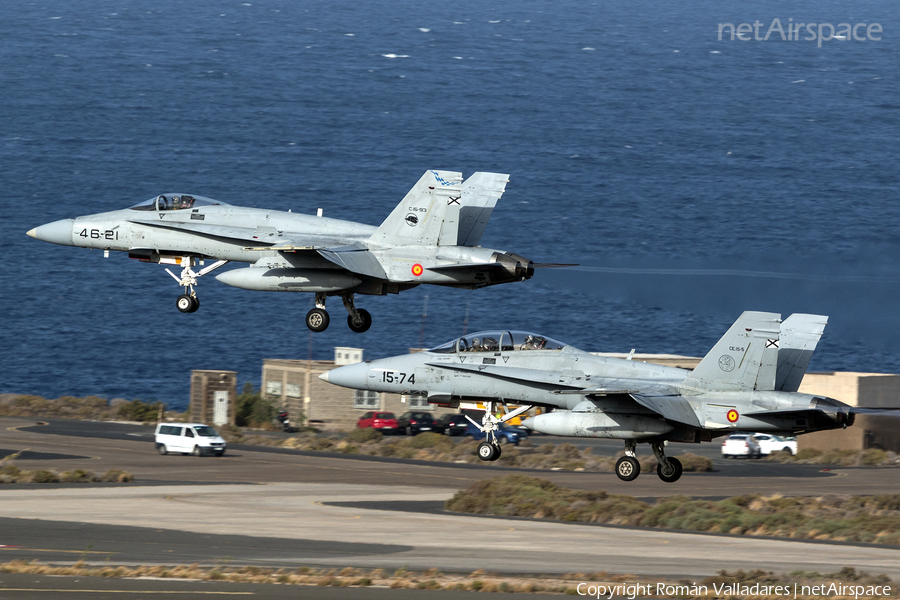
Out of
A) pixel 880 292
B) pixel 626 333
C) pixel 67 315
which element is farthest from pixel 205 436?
pixel 67 315

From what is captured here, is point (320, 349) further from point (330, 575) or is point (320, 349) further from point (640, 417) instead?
point (640, 417)

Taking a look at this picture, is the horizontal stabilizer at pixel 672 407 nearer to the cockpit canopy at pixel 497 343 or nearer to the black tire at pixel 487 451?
the cockpit canopy at pixel 497 343

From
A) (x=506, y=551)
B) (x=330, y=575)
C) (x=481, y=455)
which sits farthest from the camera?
(x=506, y=551)

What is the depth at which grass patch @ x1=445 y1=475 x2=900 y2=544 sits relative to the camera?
76.8 meters

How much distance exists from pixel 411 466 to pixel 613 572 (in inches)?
1747

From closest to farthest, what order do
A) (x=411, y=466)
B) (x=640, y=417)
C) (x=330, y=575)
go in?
(x=640, y=417)
(x=330, y=575)
(x=411, y=466)

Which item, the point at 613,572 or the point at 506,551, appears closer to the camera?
the point at 613,572

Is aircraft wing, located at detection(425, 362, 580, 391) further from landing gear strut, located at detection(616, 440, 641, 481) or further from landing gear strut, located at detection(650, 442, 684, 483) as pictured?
landing gear strut, located at detection(650, 442, 684, 483)

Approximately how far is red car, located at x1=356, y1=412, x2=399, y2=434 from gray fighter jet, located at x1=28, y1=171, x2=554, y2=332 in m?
75.7

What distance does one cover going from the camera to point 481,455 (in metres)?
42.1

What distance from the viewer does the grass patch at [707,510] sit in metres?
76.8

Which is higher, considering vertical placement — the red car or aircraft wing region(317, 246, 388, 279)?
aircraft wing region(317, 246, 388, 279)

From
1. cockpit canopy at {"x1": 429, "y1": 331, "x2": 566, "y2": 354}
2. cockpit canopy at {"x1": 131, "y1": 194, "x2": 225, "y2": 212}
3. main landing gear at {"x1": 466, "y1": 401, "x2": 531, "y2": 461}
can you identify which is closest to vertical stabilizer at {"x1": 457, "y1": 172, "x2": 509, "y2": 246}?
cockpit canopy at {"x1": 429, "y1": 331, "x2": 566, "y2": 354}

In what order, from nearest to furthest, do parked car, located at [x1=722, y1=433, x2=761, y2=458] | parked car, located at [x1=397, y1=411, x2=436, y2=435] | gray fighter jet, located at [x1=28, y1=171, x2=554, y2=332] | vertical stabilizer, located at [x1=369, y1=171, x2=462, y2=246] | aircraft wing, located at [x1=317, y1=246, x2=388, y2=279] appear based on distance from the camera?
1. gray fighter jet, located at [x1=28, y1=171, x2=554, y2=332]
2. aircraft wing, located at [x1=317, y1=246, x2=388, y2=279]
3. vertical stabilizer, located at [x1=369, y1=171, x2=462, y2=246]
4. parked car, located at [x1=722, y1=433, x2=761, y2=458]
5. parked car, located at [x1=397, y1=411, x2=436, y2=435]
